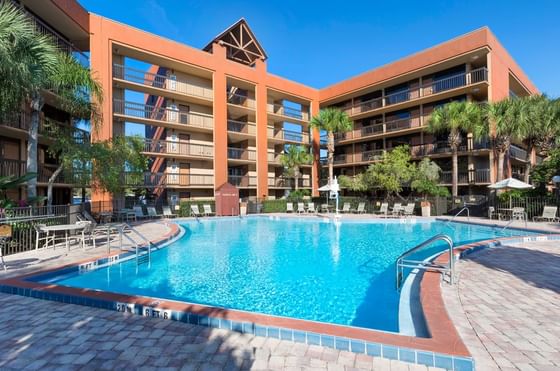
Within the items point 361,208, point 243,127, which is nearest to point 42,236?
point 243,127

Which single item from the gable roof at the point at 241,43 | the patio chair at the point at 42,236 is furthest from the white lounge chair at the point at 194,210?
the gable roof at the point at 241,43

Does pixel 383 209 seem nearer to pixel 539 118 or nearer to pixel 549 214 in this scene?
pixel 549 214

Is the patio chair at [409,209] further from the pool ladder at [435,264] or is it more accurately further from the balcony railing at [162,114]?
the balcony railing at [162,114]

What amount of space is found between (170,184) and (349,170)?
19116 mm

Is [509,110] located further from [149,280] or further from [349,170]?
[149,280]

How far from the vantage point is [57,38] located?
1777 centimetres

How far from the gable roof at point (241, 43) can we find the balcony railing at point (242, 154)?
966 cm

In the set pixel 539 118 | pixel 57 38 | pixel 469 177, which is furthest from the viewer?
pixel 469 177

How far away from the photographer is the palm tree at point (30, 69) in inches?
333

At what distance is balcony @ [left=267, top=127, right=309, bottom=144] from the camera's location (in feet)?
97.4

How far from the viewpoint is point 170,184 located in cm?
2284

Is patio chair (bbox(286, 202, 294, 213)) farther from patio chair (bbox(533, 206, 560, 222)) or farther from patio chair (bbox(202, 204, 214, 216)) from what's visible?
patio chair (bbox(533, 206, 560, 222))

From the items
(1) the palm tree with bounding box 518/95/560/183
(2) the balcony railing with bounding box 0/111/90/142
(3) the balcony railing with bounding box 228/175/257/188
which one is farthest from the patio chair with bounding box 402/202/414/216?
(2) the balcony railing with bounding box 0/111/90/142

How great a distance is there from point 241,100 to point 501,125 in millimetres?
21047
